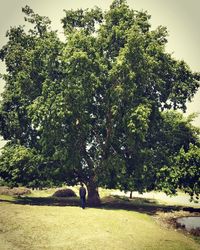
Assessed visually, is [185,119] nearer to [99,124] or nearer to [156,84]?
[156,84]

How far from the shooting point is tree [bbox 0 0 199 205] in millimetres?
34000

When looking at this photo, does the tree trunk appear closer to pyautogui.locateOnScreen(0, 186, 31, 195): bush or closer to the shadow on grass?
the shadow on grass

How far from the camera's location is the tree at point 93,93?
34000 mm

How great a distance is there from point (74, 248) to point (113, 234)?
4391 millimetres

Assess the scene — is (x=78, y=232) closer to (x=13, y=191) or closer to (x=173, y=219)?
(x=173, y=219)

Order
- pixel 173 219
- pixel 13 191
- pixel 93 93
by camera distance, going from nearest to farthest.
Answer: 1. pixel 173 219
2. pixel 93 93
3. pixel 13 191

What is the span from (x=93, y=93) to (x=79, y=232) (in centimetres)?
1794

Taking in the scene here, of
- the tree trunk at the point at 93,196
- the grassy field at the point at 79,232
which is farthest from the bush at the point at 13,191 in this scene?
the grassy field at the point at 79,232

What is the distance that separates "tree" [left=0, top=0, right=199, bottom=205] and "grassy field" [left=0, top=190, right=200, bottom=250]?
8427 mm

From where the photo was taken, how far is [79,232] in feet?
70.7

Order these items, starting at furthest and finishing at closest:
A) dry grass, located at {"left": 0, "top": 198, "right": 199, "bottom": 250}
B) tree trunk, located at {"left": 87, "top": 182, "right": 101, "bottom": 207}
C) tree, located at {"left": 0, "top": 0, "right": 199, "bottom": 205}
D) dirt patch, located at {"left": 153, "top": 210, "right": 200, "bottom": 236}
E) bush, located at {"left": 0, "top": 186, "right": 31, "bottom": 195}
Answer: bush, located at {"left": 0, "top": 186, "right": 31, "bottom": 195} < tree trunk, located at {"left": 87, "top": 182, "right": 101, "bottom": 207} < tree, located at {"left": 0, "top": 0, "right": 199, "bottom": 205} < dirt patch, located at {"left": 153, "top": 210, "right": 200, "bottom": 236} < dry grass, located at {"left": 0, "top": 198, "right": 199, "bottom": 250}

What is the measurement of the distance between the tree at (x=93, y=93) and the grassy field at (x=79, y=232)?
8.43 meters

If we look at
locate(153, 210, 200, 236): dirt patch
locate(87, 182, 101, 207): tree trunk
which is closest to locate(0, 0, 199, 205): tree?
locate(87, 182, 101, 207): tree trunk

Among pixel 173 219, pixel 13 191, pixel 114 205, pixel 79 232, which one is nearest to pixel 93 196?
pixel 114 205
